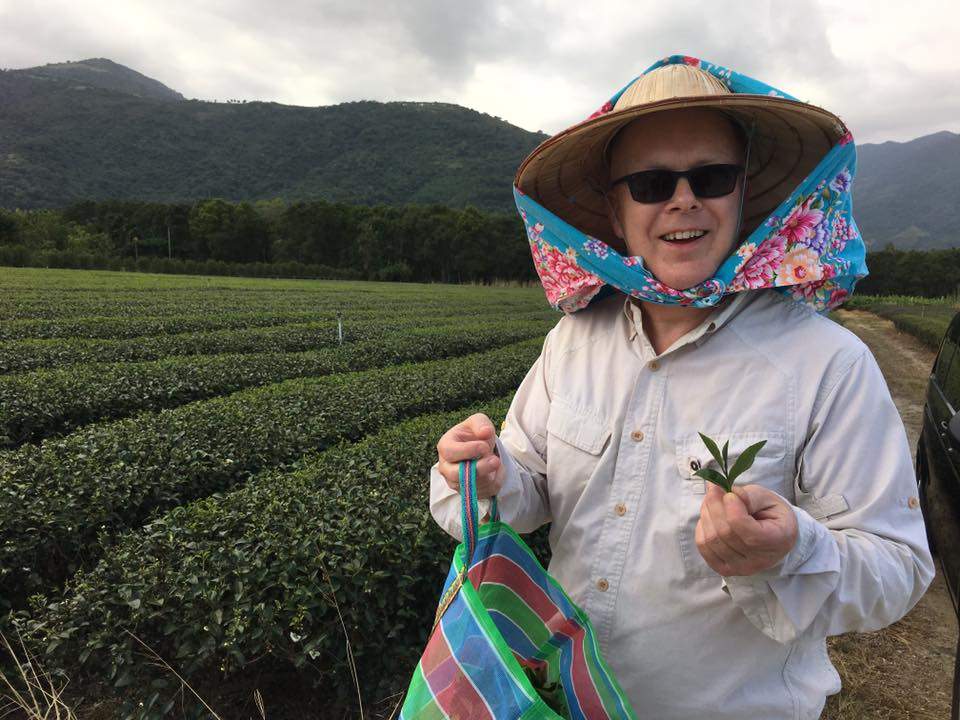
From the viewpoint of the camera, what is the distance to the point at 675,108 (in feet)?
4.62

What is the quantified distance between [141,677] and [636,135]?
304 centimetres

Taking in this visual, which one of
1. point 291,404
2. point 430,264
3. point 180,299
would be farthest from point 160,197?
point 291,404

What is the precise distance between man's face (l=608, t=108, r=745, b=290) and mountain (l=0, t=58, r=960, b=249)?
97.5 meters

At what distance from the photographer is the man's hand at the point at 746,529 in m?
0.97

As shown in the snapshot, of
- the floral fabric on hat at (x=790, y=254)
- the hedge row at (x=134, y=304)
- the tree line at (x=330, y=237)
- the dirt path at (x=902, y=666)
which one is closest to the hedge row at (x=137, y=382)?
the floral fabric on hat at (x=790, y=254)

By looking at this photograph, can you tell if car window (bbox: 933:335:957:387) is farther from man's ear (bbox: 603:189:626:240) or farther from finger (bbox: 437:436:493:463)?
finger (bbox: 437:436:493:463)

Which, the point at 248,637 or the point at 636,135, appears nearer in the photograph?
the point at 636,135

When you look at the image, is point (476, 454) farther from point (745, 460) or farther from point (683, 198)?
point (683, 198)

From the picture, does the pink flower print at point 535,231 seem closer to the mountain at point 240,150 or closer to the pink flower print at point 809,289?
the pink flower print at point 809,289

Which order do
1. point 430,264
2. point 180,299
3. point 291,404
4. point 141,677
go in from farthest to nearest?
point 430,264, point 180,299, point 291,404, point 141,677

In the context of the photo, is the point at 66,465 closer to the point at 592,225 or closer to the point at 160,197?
the point at 592,225

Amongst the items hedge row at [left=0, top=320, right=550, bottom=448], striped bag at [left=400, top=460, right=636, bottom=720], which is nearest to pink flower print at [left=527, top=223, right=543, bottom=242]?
striped bag at [left=400, top=460, right=636, bottom=720]

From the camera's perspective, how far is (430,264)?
220 feet

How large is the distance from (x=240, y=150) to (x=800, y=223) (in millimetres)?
133981
